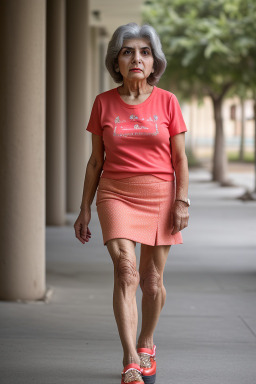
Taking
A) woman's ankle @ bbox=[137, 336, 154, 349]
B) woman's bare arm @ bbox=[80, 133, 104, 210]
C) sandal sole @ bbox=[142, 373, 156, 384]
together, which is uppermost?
woman's bare arm @ bbox=[80, 133, 104, 210]

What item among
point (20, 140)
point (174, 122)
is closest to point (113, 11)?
point (20, 140)

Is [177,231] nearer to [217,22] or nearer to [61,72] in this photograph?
[61,72]

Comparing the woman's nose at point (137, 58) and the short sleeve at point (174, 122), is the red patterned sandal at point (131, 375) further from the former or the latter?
the woman's nose at point (137, 58)

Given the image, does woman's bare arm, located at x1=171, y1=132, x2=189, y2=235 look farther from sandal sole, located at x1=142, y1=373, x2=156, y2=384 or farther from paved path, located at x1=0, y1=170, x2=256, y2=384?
paved path, located at x1=0, y1=170, x2=256, y2=384

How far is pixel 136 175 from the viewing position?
195 inches

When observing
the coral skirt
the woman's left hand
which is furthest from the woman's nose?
the woman's left hand

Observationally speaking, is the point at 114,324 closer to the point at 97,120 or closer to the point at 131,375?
the point at 131,375

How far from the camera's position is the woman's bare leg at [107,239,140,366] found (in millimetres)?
4820

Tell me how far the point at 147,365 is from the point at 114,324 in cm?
177

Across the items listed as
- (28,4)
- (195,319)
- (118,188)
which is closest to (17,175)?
(28,4)

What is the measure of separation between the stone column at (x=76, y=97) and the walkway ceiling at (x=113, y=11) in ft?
9.64

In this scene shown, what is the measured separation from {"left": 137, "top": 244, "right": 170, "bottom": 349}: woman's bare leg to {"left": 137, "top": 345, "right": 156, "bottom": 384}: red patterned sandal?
0.13 ft

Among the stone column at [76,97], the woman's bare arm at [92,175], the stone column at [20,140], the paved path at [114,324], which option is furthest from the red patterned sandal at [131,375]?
the stone column at [76,97]

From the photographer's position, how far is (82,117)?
17.4 m
